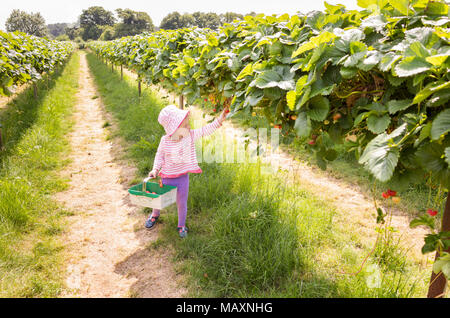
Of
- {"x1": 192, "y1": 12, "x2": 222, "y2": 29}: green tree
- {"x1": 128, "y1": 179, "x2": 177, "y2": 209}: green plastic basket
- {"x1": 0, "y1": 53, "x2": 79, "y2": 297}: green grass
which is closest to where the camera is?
{"x1": 0, "y1": 53, "x2": 79, "y2": 297}: green grass

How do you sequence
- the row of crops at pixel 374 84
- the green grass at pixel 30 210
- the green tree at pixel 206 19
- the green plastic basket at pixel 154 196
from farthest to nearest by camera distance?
the green tree at pixel 206 19, the green plastic basket at pixel 154 196, the green grass at pixel 30 210, the row of crops at pixel 374 84

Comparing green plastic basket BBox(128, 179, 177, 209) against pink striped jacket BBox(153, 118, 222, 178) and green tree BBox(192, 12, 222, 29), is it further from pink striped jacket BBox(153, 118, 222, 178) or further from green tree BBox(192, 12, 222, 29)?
green tree BBox(192, 12, 222, 29)

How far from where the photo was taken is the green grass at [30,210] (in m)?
2.53

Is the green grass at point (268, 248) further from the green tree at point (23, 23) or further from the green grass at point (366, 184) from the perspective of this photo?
the green tree at point (23, 23)

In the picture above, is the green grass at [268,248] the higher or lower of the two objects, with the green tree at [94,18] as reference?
lower

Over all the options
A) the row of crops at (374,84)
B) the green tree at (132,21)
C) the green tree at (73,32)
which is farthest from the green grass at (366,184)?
the green tree at (73,32)

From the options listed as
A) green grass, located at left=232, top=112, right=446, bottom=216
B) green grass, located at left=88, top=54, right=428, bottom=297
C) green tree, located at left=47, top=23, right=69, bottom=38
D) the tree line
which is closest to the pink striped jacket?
green grass, located at left=88, top=54, right=428, bottom=297

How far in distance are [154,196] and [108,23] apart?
115m

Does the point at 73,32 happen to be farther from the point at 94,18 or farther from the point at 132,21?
the point at 132,21

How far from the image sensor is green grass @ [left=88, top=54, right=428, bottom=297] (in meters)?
2.36

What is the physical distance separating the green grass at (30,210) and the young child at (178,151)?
4.18 feet

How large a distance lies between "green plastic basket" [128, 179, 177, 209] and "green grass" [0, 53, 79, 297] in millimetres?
940
